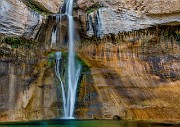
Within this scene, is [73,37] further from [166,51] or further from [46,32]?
[166,51]

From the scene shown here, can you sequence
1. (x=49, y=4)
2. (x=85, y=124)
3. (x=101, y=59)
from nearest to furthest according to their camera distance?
(x=85, y=124) < (x=101, y=59) < (x=49, y=4)

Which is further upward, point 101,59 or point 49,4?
point 49,4

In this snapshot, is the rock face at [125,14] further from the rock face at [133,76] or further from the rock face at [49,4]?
the rock face at [49,4]

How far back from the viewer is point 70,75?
1595 centimetres

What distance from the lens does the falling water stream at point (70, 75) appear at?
1555cm

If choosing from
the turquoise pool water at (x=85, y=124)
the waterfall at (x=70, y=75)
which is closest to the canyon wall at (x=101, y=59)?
the waterfall at (x=70, y=75)

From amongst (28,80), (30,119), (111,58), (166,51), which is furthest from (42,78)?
(166,51)

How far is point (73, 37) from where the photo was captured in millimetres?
16219

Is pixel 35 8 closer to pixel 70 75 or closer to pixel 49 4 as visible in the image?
pixel 49 4

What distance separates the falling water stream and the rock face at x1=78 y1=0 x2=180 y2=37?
0.71m

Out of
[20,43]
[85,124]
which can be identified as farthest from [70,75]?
[85,124]

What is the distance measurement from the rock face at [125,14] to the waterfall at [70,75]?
28.5 inches

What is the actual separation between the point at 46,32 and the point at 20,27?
139 cm

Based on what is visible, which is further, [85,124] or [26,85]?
[26,85]
